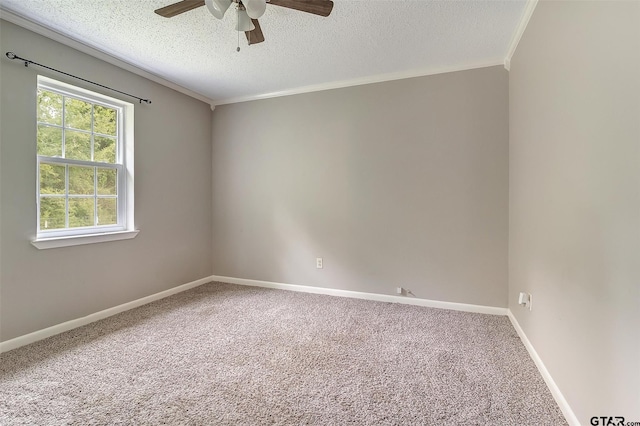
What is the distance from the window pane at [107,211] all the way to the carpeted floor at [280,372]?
953mm

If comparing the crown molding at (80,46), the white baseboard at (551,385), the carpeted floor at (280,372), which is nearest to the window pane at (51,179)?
Result: the crown molding at (80,46)

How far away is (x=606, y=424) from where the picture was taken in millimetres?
1096

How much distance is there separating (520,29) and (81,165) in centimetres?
391

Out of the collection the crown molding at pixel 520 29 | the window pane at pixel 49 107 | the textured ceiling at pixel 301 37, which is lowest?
the window pane at pixel 49 107

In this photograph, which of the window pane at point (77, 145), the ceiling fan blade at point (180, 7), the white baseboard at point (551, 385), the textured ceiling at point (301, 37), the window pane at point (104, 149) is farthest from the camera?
the window pane at point (104, 149)

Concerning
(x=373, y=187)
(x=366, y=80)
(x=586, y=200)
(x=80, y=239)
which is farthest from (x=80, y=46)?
(x=586, y=200)

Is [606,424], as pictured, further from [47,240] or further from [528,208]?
[47,240]

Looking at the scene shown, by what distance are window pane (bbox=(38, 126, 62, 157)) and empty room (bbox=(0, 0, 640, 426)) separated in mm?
24

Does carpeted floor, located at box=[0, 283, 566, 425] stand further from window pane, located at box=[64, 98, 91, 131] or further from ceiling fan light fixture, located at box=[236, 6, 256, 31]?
ceiling fan light fixture, located at box=[236, 6, 256, 31]

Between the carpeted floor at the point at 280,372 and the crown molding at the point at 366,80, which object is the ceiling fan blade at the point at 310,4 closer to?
the crown molding at the point at 366,80

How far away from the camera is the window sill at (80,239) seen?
88.0 inches

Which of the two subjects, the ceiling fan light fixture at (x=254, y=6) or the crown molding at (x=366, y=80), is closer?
the ceiling fan light fixture at (x=254, y=6)

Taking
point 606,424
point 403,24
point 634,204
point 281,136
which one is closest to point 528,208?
point 634,204

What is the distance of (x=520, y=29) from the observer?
216cm
